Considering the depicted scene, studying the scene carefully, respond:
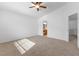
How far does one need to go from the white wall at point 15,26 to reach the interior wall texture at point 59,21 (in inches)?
5.6

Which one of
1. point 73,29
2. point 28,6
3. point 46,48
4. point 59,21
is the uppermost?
point 28,6

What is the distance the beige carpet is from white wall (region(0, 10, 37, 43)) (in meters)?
0.10

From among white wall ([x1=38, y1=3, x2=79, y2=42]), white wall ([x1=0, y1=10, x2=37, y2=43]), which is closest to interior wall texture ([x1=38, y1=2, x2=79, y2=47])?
white wall ([x1=38, y1=3, x2=79, y2=42])

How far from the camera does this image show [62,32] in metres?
1.62

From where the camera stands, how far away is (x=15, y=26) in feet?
5.05

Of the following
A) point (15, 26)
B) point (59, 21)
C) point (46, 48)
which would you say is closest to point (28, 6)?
point (15, 26)

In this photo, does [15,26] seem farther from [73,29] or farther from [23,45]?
[73,29]

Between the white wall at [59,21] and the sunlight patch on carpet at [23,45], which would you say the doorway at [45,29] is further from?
the sunlight patch on carpet at [23,45]

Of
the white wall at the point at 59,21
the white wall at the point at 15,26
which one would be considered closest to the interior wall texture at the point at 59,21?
the white wall at the point at 59,21

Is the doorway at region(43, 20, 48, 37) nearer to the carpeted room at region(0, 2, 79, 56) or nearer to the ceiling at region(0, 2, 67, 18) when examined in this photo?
the carpeted room at region(0, 2, 79, 56)

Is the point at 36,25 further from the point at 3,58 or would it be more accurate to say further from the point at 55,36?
the point at 3,58

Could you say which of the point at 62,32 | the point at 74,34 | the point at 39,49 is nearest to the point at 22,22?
the point at 39,49

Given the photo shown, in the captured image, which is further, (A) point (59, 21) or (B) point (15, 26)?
(A) point (59, 21)

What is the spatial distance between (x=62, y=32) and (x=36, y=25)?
1.33 feet
